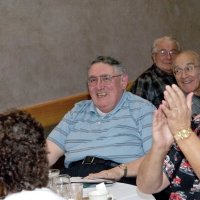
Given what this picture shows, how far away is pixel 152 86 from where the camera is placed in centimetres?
416

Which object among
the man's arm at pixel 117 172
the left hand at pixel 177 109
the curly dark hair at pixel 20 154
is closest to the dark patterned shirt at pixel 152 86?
the man's arm at pixel 117 172

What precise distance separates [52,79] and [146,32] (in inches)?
60.8

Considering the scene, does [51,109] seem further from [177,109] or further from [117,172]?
[177,109]

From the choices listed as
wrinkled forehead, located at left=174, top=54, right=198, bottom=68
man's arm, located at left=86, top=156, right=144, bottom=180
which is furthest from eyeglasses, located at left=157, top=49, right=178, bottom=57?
man's arm, located at left=86, top=156, right=144, bottom=180

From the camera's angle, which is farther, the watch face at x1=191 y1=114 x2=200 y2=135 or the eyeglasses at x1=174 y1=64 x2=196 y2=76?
the eyeglasses at x1=174 y1=64 x2=196 y2=76

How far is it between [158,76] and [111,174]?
1.88 meters

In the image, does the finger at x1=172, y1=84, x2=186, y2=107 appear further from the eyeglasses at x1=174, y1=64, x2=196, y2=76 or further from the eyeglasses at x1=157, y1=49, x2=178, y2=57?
the eyeglasses at x1=157, y1=49, x2=178, y2=57

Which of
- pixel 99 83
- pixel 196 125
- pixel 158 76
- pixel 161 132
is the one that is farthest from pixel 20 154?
pixel 158 76

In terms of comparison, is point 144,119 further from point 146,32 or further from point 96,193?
point 146,32

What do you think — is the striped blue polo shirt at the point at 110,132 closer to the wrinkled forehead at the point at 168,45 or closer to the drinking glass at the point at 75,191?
the drinking glass at the point at 75,191

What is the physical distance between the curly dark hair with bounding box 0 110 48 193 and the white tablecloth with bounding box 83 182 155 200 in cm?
75

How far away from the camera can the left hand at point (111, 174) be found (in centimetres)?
257

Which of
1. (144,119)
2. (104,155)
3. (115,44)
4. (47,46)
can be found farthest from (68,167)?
(115,44)

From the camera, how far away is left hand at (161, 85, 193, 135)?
5.50ft
